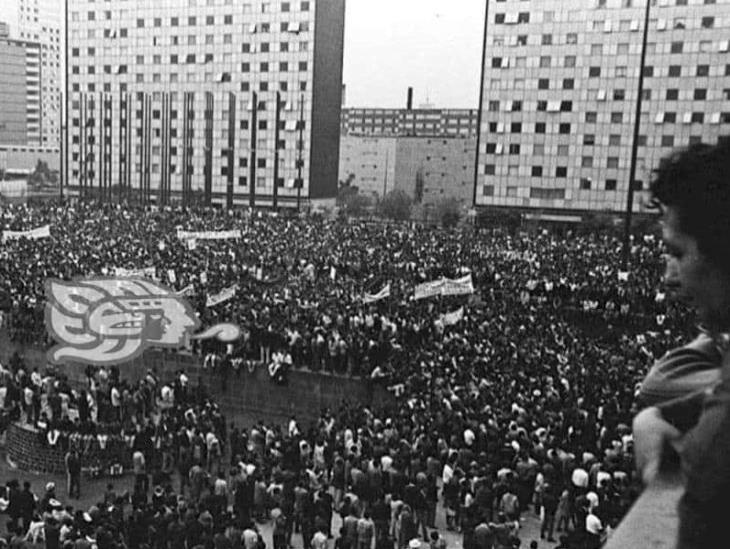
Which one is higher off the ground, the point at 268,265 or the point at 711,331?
the point at 711,331

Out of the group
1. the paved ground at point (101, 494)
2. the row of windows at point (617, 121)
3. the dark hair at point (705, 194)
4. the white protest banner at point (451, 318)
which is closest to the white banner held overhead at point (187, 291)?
the paved ground at point (101, 494)

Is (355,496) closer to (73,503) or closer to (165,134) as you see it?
(73,503)

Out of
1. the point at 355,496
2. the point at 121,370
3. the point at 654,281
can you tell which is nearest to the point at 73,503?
the point at 355,496

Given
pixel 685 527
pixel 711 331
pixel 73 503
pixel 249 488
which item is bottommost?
pixel 73 503

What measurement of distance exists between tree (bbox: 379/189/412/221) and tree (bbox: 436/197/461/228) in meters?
3.69


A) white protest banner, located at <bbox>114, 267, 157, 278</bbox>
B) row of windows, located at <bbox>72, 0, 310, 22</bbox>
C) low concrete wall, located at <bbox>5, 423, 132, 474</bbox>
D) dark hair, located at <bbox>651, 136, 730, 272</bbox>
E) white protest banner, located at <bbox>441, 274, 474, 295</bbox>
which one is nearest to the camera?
dark hair, located at <bbox>651, 136, 730, 272</bbox>

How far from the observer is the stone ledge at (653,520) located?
1539 mm

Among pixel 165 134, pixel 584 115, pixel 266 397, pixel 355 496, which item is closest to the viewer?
pixel 355 496

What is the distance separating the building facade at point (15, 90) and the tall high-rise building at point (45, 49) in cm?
331

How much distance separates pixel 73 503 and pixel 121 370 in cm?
823

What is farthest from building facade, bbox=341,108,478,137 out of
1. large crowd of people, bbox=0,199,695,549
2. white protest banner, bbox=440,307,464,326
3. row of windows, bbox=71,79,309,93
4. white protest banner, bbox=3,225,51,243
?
white protest banner, bbox=440,307,464,326

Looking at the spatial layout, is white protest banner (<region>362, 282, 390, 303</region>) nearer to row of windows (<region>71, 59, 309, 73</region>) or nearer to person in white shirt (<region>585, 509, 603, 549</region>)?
person in white shirt (<region>585, 509, 603, 549</region>)

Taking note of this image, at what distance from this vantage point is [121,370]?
2334cm

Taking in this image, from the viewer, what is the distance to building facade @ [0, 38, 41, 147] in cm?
14725
